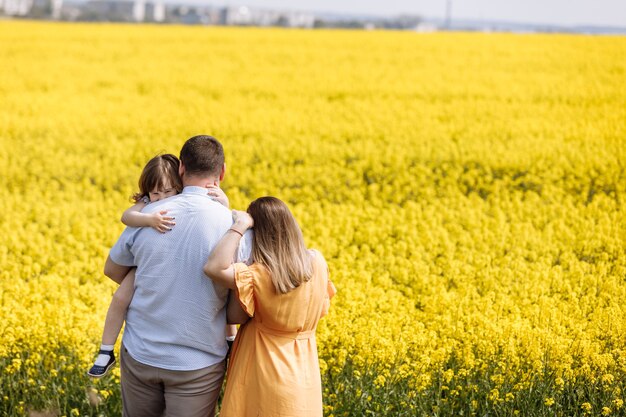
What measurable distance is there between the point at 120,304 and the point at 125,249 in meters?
0.27

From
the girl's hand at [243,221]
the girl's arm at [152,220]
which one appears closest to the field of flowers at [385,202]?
the girl's arm at [152,220]

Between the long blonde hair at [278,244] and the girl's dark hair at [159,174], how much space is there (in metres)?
0.41

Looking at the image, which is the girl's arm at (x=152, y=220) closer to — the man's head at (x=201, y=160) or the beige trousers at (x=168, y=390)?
the man's head at (x=201, y=160)

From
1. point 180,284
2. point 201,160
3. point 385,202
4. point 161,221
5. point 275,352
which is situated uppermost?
point 201,160

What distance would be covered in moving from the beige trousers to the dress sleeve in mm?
336

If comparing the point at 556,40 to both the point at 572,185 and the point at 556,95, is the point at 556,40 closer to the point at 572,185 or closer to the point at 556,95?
the point at 556,95

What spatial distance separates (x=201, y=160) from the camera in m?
3.04

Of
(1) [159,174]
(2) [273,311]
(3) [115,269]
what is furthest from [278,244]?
(3) [115,269]

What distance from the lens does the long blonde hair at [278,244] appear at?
121 inches

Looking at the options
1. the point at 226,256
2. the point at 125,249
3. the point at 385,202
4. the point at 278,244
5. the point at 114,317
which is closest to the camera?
the point at 226,256

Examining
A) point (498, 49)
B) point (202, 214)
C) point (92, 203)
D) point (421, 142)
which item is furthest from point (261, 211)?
point (498, 49)

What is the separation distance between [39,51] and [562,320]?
17.4 metres

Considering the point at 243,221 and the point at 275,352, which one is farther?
the point at 275,352

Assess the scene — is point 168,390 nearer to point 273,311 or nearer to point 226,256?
point 273,311
